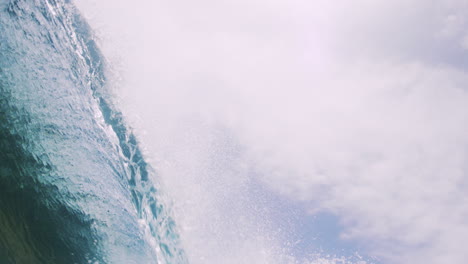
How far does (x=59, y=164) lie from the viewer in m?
3.28

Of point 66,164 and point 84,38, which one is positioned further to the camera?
point 84,38

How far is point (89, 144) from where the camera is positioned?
4.27 m

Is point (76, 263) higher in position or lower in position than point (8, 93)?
lower

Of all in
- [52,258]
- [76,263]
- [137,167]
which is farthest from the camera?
[137,167]

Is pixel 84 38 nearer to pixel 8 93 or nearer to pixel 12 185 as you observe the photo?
pixel 8 93

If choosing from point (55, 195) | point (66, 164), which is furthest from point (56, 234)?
point (66, 164)

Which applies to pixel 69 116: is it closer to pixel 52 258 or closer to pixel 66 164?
pixel 66 164

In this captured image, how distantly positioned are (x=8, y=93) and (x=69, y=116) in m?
1.11

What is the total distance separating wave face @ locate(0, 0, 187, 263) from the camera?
264 cm

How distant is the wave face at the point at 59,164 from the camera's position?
2641mm

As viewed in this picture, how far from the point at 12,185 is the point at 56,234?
2.23 ft

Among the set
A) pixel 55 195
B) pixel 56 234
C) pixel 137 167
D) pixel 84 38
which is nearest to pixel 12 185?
pixel 55 195

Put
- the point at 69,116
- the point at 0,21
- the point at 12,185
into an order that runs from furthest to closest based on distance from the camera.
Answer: the point at 69,116
the point at 0,21
the point at 12,185

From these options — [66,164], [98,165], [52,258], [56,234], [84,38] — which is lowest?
[52,258]
